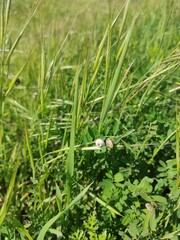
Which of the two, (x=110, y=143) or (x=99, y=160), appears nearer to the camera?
(x=110, y=143)

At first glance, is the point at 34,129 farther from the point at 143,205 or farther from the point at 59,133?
the point at 143,205

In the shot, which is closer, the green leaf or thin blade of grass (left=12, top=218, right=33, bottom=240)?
thin blade of grass (left=12, top=218, right=33, bottom=240)

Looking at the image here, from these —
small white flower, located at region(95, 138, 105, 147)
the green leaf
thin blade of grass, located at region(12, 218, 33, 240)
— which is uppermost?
small white flower, located at region(95, 138, 105, 147)

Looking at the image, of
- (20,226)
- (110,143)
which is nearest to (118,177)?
(110,143)

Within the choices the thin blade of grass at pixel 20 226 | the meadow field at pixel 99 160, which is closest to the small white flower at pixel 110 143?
the meadow field at pixel 99 160

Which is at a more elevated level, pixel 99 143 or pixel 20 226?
pixel 99 143

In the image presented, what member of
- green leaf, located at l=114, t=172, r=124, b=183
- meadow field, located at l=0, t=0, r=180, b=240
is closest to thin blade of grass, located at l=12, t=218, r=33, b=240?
meadow field, located at l=0, t=0, r=180, b=240

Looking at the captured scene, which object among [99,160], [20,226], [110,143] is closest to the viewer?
[20,226]

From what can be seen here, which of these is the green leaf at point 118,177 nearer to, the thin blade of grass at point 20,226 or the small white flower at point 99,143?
the small white flower at point 99,143

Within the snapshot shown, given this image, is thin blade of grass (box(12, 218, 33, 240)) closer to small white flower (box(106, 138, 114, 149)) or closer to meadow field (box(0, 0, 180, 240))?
meadow field (box(0, 0, 180, 240))

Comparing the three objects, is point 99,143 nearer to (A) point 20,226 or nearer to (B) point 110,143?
(B) point 110,143

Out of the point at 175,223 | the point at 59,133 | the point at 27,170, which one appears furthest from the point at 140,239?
the point at 27,170
